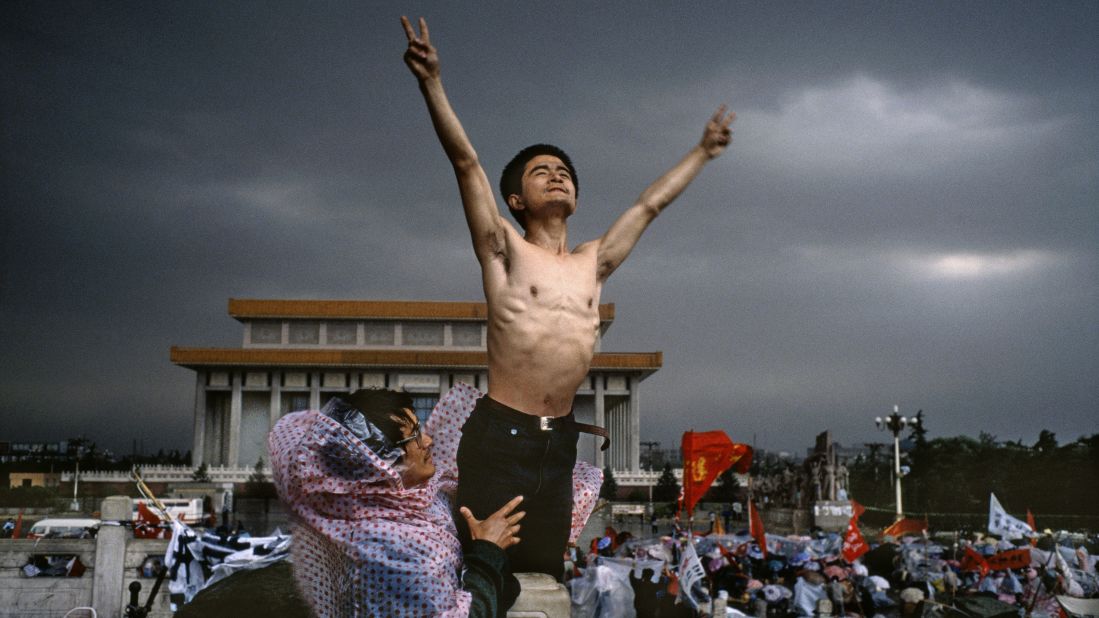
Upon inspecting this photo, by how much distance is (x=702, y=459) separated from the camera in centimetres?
834

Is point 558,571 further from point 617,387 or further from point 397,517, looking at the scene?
point 617,387

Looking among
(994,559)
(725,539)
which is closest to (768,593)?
(994,559)

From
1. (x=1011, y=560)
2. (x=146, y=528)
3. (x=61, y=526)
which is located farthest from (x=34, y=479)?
(x=1011, y=560)

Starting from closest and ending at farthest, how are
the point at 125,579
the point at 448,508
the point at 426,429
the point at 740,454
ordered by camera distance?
the point at 448,508, the point at 426,429, the point at 740,454, the point at 125,579

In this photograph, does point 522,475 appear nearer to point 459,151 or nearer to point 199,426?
point 459,151

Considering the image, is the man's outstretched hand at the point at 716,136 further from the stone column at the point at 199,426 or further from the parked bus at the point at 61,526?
the stone column at the point at 199,426

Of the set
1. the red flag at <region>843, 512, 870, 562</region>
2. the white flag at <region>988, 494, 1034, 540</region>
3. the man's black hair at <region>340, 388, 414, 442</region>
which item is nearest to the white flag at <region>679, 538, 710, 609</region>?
the red flag at <region>843, 512, 870, 562</region>

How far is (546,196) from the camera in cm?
255

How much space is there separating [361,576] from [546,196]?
3.92 ft

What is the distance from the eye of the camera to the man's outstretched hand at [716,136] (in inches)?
111

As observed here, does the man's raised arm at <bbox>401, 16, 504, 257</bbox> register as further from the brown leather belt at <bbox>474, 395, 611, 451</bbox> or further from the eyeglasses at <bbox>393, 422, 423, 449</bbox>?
the eyeglasses at <bbox>393, 422, 423, 449</bbox>

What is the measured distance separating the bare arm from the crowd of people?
502cm

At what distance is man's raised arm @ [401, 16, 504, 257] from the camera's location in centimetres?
223

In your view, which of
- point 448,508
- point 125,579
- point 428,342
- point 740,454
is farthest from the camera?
point 428,342
